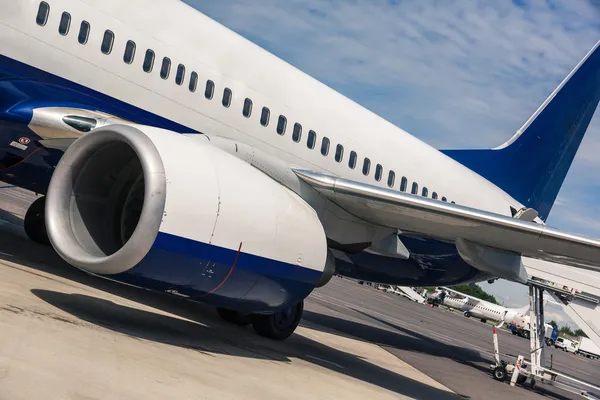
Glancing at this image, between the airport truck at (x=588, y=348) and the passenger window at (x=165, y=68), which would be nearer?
the passenger window at (x=165, y=68)

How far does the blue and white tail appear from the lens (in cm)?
1597

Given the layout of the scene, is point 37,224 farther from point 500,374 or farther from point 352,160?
point 500,374

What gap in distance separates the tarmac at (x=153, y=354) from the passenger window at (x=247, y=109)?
9.66 feet

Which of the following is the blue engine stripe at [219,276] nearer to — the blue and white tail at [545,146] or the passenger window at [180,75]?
the passenger window at [180,75]

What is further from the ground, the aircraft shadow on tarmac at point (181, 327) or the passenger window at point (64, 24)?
the passenger window at point (64, 24)

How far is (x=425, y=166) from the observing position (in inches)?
521

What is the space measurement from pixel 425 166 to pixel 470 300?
5597 centimetres

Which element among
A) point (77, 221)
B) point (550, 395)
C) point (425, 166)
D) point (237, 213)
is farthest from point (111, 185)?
point (550, 395)

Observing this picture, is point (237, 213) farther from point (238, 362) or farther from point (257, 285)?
point (238, 362)

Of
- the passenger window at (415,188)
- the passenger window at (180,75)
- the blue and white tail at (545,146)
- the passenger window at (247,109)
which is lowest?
the passenger window at (415,188)

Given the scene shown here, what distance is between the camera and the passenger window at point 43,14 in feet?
27.5

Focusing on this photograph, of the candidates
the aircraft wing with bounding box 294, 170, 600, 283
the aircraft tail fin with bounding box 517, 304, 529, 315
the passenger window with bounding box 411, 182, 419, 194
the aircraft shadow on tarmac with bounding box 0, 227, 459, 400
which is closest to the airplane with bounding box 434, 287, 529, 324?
the aircraft tail fin with bounding box 517, 304, 529, 315

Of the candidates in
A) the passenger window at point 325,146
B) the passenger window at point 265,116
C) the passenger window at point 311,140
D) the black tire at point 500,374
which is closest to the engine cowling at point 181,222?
the passenger window at point 265,116

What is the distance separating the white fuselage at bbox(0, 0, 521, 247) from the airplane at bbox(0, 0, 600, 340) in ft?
0.07
